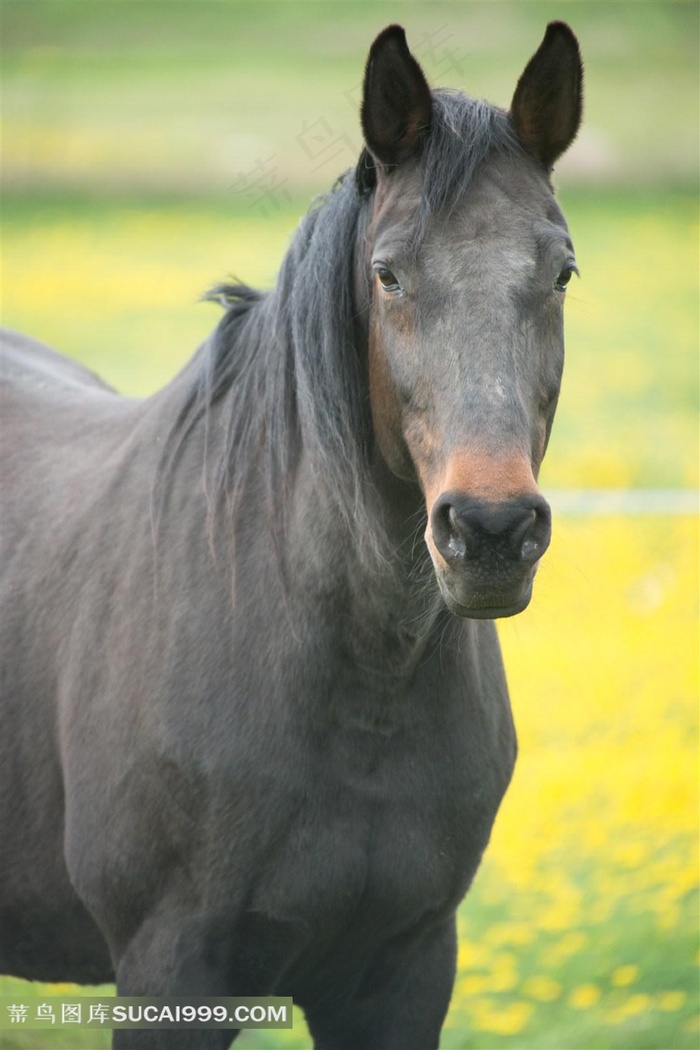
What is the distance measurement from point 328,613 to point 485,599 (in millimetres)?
552

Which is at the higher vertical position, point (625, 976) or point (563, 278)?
point (563, 278)

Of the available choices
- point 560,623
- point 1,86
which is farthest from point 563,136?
point 1,86

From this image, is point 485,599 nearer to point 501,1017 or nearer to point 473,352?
point 473,352

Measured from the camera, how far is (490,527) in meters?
2.01

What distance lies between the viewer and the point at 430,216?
2.29 metres

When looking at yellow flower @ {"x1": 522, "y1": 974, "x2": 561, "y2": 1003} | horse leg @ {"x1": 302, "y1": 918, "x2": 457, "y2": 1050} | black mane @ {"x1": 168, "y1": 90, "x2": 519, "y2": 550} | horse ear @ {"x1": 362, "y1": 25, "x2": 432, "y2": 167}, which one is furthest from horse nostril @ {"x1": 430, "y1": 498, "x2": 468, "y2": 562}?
yellow flower @ {"x1": 522, "y1": 974, "x2": 561, "y2": 1003}

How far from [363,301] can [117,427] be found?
107 centimetres

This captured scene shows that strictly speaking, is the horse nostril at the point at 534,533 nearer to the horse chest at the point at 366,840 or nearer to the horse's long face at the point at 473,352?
the horse's long face at the point at 473,352

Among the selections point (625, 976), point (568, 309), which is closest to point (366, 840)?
point (625, 976)

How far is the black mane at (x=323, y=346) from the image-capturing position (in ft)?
7.77

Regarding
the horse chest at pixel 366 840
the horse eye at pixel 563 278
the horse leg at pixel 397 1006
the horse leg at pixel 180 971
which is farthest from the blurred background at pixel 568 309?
the horse leg at pixel 180 971

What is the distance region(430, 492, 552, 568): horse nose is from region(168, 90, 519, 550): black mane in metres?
0.43

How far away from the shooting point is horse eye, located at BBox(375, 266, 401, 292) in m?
2.32

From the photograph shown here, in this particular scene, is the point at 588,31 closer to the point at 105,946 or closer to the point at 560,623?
the point at 560,623
